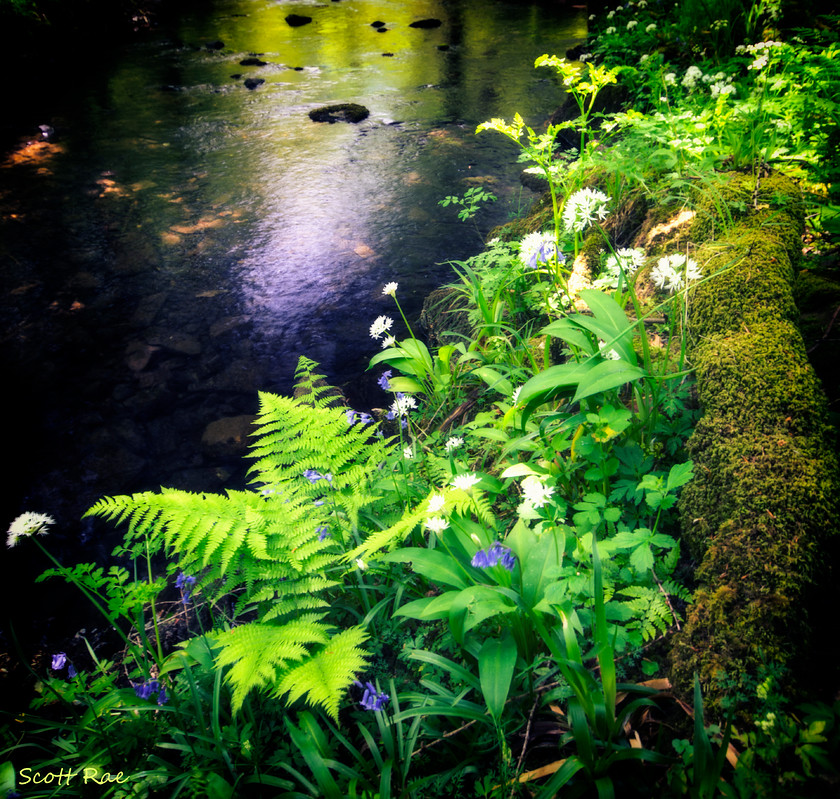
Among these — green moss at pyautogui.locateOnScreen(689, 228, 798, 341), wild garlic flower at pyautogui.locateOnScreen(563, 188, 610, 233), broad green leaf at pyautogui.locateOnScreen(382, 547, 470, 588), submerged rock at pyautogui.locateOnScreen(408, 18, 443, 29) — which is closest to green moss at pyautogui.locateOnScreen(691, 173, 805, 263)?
green moss at pyautogui.locateOnScreen(689, 228, 798, 341)

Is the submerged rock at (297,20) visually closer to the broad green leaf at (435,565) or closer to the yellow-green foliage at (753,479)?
the yellow-green foliage at (753,479)

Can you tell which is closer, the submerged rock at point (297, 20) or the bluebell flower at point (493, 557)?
the bluebell flower at point (493, 557)

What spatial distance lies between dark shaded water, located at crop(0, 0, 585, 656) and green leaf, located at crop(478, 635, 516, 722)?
2.15 m

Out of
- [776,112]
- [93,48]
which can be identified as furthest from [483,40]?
[776,112]

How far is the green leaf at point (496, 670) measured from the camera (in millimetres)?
1196

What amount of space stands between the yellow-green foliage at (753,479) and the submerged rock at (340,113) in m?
7.11

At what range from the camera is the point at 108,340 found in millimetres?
3939

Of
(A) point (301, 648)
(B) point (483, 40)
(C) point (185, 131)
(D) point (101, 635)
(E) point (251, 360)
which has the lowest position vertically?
(D) point (101, 635)

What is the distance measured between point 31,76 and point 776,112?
1245 cm

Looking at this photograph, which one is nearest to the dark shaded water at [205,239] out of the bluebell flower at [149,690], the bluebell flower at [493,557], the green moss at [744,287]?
the bluebell flower at [149,690]

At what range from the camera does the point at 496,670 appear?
1.26 m

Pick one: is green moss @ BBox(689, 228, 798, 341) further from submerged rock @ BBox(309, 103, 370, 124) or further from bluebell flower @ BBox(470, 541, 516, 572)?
submerged rock @ BBox(309, 103, 370, 124)

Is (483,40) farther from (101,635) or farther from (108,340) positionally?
(101,635)

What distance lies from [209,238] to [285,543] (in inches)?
177
